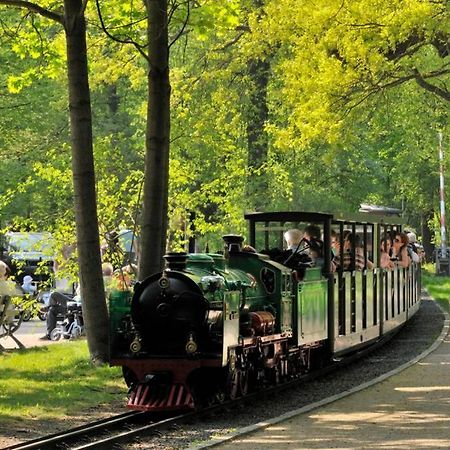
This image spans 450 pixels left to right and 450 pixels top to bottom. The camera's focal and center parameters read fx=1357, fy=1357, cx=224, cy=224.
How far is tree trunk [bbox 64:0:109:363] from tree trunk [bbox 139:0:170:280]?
77 centimetres

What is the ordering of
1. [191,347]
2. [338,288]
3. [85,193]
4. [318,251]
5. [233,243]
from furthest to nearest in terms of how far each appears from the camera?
[338,288], [318,251], [85,193], [233,243], [191,347]

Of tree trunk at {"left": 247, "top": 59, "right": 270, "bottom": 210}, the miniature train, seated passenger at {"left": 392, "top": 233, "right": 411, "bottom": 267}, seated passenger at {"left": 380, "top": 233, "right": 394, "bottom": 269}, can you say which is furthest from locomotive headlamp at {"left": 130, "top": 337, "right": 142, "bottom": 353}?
tree trunk at {"left": 247, "top": 59, "right": 270, "bottom": 210}

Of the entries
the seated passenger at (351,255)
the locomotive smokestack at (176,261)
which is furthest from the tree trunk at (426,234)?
the locomotive smokestack at (176,261)

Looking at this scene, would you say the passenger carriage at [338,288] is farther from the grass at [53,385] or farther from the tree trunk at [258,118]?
the tree trunk at [258,118]

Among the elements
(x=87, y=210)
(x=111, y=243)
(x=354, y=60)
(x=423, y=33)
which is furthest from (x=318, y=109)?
(x=87, y=210)

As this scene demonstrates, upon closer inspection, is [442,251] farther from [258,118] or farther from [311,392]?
[311,392]

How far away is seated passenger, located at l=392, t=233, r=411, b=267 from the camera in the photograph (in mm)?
27597

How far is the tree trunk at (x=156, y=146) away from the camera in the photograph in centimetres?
1991

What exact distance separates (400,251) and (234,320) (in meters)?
13.5

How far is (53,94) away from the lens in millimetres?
48312

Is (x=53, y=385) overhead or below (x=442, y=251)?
below

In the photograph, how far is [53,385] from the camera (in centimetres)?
1731

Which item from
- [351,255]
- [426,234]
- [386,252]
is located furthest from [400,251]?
[426,234]

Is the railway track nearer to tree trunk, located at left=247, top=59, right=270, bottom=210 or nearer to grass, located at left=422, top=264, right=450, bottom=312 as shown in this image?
tree trunk, located at left=247, top=59, right=270, bottom=210
